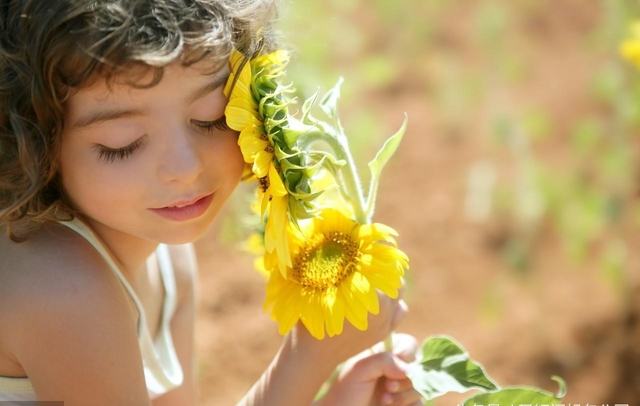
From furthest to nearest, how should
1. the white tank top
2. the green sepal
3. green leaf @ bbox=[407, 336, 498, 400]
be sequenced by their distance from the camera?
1. the white tank top
2. green leaf @ bbox=[407, 336, 498, 400]
3. the green sepal

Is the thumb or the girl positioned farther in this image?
the thumb

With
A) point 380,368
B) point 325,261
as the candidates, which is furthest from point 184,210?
point 380,368

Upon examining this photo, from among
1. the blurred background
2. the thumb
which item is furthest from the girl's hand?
the blurred background

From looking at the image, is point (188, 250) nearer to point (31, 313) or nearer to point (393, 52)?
point (31, 313)

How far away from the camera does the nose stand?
0.98 m

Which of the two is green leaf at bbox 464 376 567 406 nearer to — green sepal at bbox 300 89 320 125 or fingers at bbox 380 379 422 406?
fingers at bbox 380 379 422 406

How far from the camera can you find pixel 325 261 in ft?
3.41

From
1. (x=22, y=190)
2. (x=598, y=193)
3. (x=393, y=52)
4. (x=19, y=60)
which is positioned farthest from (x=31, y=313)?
(x=393, y=52)

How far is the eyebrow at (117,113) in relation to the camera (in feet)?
3.17

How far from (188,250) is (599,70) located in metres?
1.75

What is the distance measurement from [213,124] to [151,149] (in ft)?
0.27

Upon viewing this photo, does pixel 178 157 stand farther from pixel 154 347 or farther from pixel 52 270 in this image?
pixel 154 347

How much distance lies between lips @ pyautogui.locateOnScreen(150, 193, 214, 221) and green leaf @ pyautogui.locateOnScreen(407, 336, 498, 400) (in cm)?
34

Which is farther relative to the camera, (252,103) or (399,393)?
(399,393)
